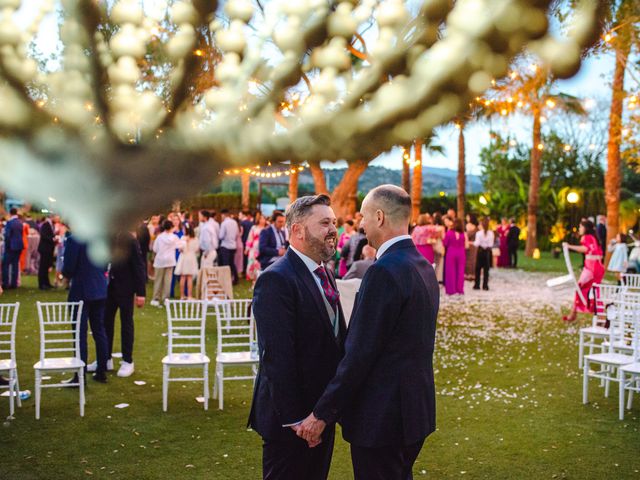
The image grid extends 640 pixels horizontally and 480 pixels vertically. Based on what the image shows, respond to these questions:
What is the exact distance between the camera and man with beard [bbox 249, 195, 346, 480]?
7.09 feet

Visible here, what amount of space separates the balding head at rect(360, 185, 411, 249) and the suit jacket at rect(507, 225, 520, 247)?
660 inches

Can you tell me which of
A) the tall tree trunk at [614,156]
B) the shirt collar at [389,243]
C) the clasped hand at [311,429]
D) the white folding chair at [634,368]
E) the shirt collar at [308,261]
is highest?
the tall tree trunk at [614,156]

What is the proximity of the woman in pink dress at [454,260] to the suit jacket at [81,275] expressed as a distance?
775 cm

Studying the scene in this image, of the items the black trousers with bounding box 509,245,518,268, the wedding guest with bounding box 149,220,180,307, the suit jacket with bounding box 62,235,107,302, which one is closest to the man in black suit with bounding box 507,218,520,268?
the black trousers with bounding box 509,245,518,268

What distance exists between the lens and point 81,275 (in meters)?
5.34

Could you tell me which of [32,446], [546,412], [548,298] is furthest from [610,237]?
[32,446]

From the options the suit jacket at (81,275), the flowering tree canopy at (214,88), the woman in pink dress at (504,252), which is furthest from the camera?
the woman in pink dress at (504,252)

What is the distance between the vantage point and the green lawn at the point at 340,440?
149 inches

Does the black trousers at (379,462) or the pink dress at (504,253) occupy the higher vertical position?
the pink dress at (504,253)

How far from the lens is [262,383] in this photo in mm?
2311

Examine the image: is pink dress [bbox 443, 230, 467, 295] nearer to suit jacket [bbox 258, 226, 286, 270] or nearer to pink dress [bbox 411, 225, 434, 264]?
pink dress [bbox 411, 225, 434, 264]

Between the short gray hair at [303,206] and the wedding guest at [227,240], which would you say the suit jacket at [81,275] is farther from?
the wedding guest at [227,240]

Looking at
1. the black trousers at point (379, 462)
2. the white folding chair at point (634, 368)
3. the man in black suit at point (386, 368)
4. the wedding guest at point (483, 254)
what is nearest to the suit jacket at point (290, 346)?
the man in black suit at point (386, 368)

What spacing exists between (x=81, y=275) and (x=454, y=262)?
7.93m
